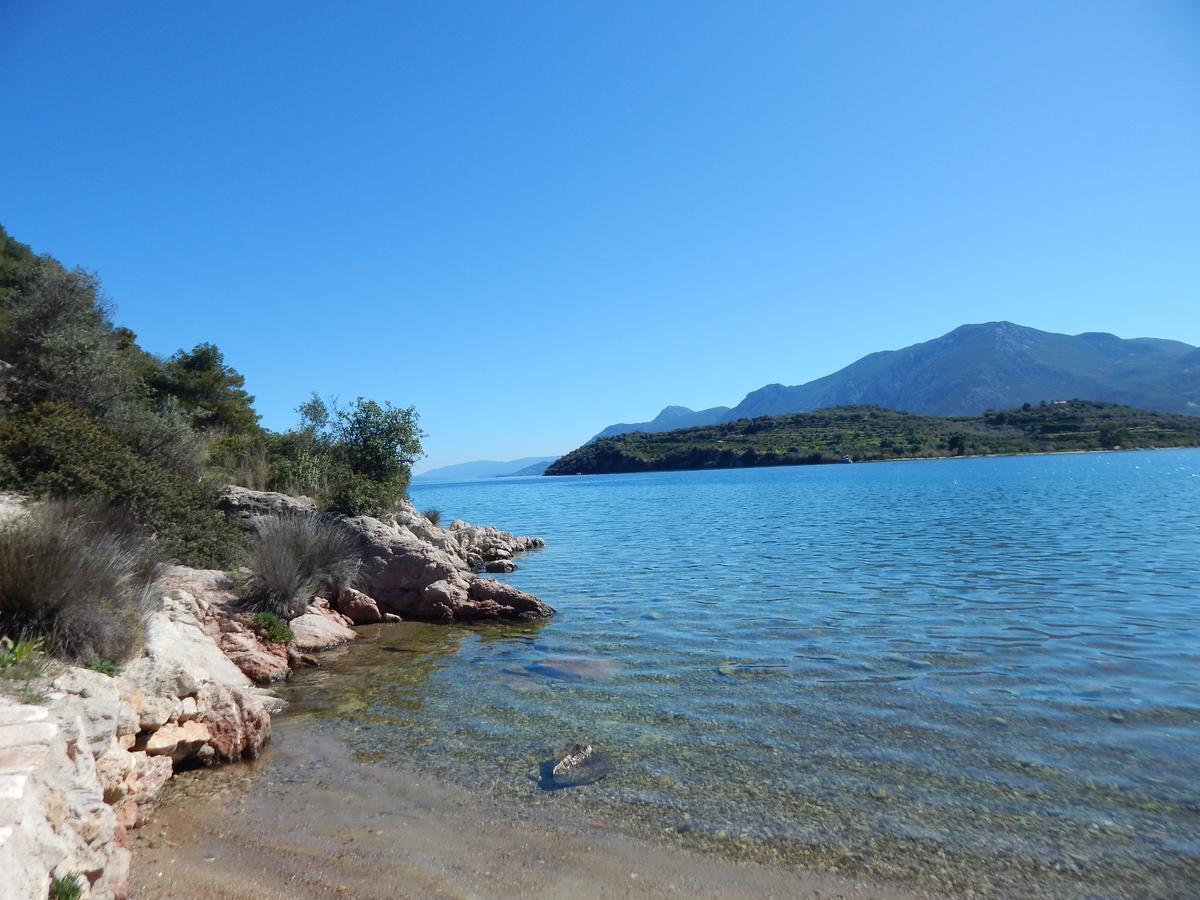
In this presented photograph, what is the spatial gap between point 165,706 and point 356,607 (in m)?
7.93

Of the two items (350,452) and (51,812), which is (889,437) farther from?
(51,812)

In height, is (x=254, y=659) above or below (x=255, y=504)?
below

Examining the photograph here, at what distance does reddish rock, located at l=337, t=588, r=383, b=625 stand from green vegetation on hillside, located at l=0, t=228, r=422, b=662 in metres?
1.21

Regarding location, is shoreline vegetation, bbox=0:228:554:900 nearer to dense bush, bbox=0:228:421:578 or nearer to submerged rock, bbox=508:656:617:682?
dense bush, bbox=0:228:421:578

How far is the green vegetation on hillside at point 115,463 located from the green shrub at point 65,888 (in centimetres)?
354

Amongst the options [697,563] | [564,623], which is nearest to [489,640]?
[564,623]

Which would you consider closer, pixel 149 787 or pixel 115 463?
pixel 149 787

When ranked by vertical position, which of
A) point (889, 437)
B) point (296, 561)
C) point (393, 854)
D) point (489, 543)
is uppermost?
point (889, 437)

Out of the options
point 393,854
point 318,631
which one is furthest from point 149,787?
point 318,631

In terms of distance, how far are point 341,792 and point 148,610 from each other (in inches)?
138

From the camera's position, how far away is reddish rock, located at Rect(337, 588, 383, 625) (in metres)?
14.6

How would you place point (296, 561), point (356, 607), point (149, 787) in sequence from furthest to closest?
point (356, 607), point (296, 561), point (149, 787)

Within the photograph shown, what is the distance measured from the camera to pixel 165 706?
6.80 m

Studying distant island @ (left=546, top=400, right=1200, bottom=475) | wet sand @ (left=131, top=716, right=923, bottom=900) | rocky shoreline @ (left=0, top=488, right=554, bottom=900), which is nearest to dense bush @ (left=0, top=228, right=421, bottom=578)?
rocky shoreline @ (left=0, top=488, right=554, bottom=900)
